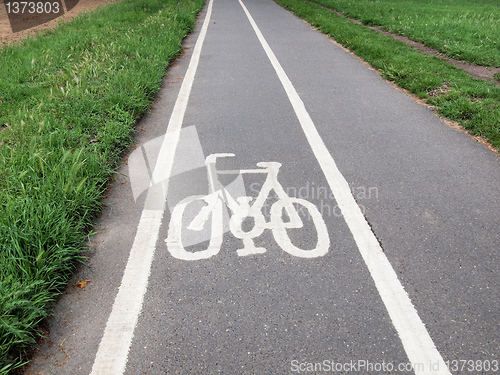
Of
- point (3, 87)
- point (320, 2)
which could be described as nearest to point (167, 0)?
point (320, 2)

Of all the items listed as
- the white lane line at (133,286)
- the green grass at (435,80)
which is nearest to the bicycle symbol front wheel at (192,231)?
the white lane line at (133,286)

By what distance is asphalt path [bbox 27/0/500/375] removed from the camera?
2080 millimetres

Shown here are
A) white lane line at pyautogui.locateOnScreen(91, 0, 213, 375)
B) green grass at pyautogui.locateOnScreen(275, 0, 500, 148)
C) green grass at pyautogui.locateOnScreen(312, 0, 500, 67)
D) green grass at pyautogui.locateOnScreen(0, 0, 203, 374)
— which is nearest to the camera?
white lane line at pyautogui.locateOnScreen(91, 0, 213, 375)

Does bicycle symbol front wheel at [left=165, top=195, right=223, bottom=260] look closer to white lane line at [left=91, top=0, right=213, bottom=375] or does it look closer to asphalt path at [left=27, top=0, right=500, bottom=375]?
asphalt path at [left=27, top=0, right=500, bottom=375]

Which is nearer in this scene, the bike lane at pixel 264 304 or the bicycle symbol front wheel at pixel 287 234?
the bike lane at pixel 264 304

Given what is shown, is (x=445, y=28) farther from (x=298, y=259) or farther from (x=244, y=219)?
(x=298, y=259)

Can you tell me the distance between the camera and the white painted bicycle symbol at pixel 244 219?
283 cm

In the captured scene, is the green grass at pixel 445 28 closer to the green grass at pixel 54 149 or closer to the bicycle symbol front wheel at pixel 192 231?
the green grass at pixel 54 149

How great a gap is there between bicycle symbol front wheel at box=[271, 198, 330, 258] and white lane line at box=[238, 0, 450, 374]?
25 cm

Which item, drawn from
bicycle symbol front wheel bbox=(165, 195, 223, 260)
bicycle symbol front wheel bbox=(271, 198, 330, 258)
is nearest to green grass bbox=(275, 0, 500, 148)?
bicycle symbol front wheel bbox=(271, 198, 330, 258)

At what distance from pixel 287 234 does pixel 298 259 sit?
0.99 ft

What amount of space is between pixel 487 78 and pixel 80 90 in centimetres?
731

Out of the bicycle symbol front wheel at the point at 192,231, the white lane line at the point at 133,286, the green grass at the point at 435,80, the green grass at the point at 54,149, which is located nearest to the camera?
the white lane line at the point at 133,286

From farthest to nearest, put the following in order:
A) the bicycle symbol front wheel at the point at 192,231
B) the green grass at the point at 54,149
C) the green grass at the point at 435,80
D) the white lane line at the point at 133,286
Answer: the green grass at the point at 435,80 → the bicycle symbol front wheel at the point at 192,231 → the green grass at the point at 54,149 → the white lane line at the point at 133,286
